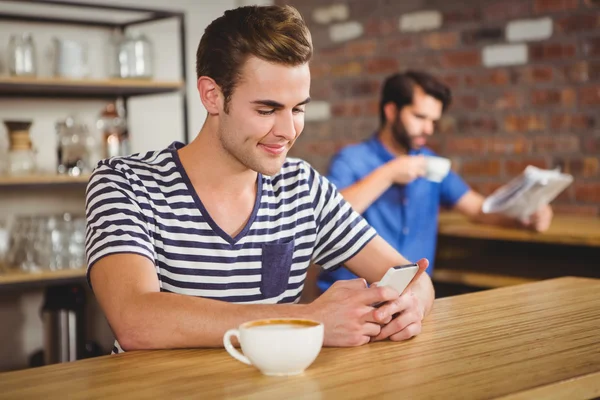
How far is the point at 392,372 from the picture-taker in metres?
1.14

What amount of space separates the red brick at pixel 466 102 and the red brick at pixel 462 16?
334 mm

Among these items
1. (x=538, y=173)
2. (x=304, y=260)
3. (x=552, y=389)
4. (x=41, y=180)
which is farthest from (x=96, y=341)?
(x=552, y=389)

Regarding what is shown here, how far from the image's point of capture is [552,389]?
1.06 m

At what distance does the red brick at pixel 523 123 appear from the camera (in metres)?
3.48

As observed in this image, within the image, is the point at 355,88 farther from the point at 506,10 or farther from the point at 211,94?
the point at 211,94

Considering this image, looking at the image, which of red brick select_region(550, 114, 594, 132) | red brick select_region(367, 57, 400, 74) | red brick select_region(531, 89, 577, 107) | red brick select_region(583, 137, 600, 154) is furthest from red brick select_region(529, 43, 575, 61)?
red brick select_region(367, 57, 400, 74)

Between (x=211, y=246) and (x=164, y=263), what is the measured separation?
9 centimetres

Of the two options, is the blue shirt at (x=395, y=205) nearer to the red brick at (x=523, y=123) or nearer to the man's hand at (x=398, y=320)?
the red brick at (x=523, y=123)

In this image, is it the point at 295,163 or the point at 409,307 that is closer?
the point at 409,307

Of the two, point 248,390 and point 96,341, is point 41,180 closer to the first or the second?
point 96,341

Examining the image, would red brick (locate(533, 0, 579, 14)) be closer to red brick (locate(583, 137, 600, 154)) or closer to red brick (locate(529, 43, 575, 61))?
red brick (locate(529, 43, 575, 61))

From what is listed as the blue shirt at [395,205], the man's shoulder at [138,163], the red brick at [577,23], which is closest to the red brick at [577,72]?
the red brick at [577,23]

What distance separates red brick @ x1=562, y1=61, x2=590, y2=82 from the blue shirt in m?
0.74

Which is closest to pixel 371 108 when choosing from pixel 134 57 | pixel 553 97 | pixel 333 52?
pixel 333 52
